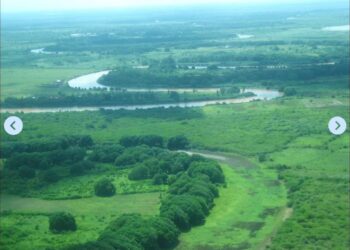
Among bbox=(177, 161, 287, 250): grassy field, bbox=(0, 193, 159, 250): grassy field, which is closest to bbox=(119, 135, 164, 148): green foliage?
bbox=(177, 161, 287, 250): grassy field

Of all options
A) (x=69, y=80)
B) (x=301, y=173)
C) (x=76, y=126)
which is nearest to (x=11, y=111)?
(x=76, y=126)

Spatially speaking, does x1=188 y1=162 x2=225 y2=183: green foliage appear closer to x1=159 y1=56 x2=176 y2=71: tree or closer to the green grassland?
the green grassland

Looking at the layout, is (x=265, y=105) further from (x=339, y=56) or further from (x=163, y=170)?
(x=339, y=56)

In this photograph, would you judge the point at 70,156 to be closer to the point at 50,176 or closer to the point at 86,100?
the point at 50,176

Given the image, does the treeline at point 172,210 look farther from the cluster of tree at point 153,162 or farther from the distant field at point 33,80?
the distant field at point 33,80

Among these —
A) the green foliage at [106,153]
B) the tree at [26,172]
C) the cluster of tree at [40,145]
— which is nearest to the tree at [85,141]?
the cluster of tree at [40,145]
